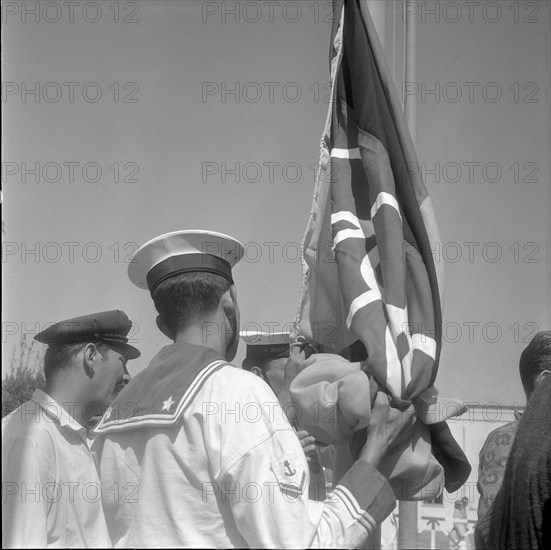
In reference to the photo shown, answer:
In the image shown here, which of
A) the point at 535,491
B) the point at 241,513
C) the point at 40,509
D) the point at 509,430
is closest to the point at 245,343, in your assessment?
the point at 509,430

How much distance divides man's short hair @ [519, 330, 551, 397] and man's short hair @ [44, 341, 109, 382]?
1.71 m

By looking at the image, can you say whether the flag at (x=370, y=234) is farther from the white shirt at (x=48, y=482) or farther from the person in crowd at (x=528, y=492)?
the white shirt at (x=48, y=482)

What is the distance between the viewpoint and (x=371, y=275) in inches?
93.7

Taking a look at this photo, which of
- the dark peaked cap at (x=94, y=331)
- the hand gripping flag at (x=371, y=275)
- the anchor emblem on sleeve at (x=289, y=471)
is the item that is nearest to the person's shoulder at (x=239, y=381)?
the hand gripping flag at (x=371, y=275)

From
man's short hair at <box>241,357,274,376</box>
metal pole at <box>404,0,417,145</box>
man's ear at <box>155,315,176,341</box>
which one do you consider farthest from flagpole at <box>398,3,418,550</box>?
man's short hair at <box>241,357,274,376</box>

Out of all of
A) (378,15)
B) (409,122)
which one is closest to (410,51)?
(409,122)

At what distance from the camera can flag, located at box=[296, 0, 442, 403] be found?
229 centimetres

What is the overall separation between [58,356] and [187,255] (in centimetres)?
81

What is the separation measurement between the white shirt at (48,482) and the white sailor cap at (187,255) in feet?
2.00

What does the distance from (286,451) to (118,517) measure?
572 mm

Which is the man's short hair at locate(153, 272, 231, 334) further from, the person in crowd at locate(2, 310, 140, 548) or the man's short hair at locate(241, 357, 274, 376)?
the man's short hair at locate(241, 357, 274, 376)

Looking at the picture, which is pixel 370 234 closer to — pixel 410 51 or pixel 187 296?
pixel 187 296

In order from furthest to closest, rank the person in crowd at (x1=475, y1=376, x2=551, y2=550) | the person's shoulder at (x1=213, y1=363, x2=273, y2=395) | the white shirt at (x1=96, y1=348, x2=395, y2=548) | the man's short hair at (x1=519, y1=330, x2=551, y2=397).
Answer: the man's short hair at (x1=519, y1=330, x2=551, y2=397) < the person's shoulder at (x1=213, y1=363, x2=273, y2=395) < the white shirt at (x1=96, y1=348, x2=395, y2=548) < the person in crowd at (x1=475, y1=376, x2=551, y2=550)

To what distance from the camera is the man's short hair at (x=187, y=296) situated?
8.07 feet
